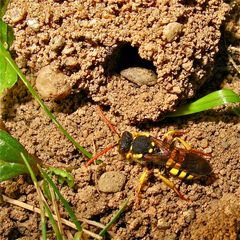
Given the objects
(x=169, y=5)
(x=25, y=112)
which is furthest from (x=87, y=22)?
(x=25, y=112)

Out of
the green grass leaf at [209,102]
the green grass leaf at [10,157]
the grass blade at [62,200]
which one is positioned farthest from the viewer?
the green grass leaf at [209,102]

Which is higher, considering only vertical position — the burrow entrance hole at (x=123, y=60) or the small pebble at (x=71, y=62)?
the small pebble at (x=71, y=62)

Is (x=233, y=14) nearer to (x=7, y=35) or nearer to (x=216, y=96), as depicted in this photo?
(x=216, y=96)

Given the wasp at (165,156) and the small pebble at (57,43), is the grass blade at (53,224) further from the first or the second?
the small pebble at (57,43)

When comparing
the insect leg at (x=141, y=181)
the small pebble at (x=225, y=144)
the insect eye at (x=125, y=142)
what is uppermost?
the insect eye at (x=125, y=142)

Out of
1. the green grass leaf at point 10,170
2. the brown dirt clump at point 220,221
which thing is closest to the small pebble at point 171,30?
the brown dirt clump at point 220,221

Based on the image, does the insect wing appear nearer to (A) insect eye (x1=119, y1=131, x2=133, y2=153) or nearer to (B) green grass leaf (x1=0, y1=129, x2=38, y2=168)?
(A) insect eye (x1=119, y1=131, x2=133, y2=153)
